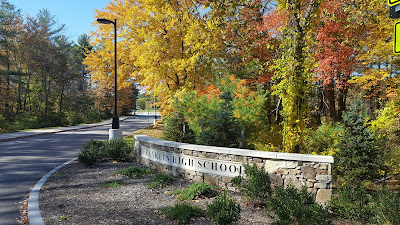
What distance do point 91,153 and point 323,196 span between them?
22.3ft

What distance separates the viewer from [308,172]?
5.25 m

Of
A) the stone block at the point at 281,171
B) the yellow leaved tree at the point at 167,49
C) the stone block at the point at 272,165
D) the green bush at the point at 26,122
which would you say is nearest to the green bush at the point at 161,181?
the stone block at the point at 272,165

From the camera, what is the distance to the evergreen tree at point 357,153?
5.81 metres

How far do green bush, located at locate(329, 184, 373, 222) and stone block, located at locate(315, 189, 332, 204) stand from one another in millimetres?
280

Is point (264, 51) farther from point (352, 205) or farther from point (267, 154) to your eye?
point (352, 205)

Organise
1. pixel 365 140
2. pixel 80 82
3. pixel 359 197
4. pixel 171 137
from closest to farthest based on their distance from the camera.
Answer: pixel 359 197 < pixel 365 140 < pixel 171 137 < pixel 80 82

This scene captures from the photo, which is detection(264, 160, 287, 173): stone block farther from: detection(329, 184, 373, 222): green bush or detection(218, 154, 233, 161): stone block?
detection(329, 184, 373, 222): green bush

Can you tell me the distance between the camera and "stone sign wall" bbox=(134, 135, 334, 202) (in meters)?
5.18

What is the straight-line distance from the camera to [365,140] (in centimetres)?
600

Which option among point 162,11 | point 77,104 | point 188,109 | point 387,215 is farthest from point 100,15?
point 77,104

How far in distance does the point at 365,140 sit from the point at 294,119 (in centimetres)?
289

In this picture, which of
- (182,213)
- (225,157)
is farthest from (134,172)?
(182,213)

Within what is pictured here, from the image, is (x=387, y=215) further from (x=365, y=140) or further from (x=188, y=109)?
(x=188, y=109)

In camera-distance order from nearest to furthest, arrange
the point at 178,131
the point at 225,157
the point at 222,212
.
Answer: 1. the point at 222,212
2. the point at 225,157
3. the point at 178,131
